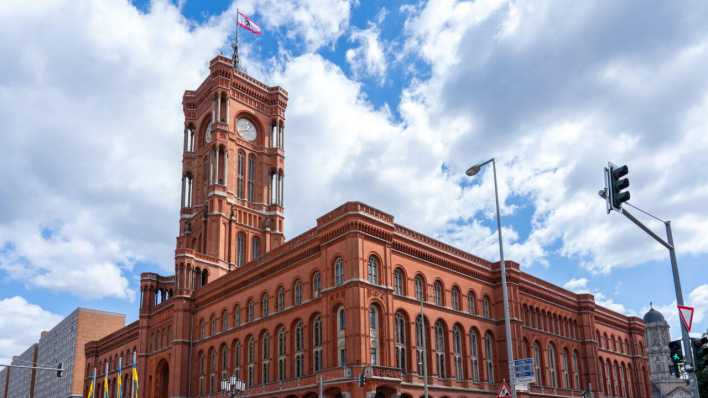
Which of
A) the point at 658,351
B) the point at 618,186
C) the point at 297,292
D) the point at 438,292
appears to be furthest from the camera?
the point at 658,351

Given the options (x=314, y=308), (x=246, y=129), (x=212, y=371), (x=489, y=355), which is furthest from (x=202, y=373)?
(x=246, y=129)

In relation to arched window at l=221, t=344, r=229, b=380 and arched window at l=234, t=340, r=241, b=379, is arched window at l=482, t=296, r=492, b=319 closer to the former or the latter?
arched window at l=234, t=340, r=241, b=379

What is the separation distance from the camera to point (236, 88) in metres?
88.6

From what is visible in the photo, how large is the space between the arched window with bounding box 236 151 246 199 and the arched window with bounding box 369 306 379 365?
40929 millimetres

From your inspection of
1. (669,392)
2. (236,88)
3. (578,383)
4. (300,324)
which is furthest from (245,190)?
(669,392)

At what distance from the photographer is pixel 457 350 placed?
5788 cm

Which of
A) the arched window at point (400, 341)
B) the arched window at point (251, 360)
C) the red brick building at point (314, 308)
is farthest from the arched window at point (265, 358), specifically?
the arched window at point (400, 341)

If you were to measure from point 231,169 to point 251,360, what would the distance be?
31.9 meters

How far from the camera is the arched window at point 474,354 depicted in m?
58.8

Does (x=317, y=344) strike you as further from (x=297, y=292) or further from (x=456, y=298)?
(x=456, y=298)

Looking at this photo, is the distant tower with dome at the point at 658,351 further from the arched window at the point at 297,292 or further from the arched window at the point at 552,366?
the arched window at the point at 297,292

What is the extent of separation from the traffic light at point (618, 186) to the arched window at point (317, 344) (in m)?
35.4

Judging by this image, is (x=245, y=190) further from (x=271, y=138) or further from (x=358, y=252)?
(x=358, y=252)

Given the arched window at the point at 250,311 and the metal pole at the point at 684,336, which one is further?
the arched window at the point at 250,311
